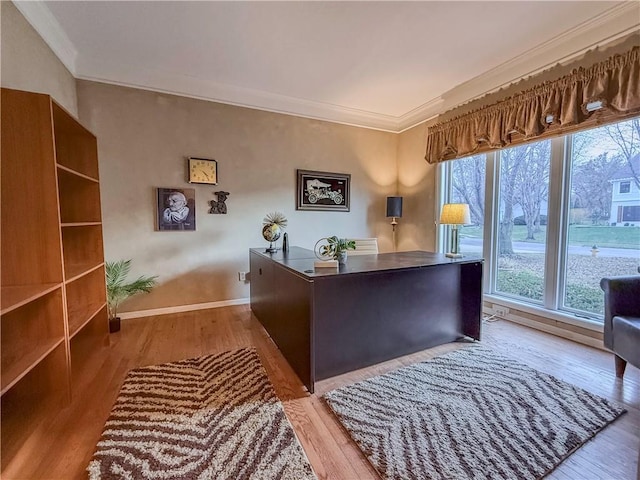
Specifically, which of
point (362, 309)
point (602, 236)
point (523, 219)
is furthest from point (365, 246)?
point (602, 236)

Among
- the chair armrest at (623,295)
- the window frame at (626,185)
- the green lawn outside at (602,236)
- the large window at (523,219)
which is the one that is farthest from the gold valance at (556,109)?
the chair armrest at (623,295)

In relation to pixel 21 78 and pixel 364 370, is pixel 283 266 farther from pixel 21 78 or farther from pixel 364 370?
pixel 21 78

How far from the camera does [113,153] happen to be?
3.01 metres

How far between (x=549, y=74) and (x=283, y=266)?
305 cm

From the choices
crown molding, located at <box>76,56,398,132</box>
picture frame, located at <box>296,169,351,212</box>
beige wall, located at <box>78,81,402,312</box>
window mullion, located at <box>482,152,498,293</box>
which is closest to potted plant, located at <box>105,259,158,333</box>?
beige wall, located at <box>78,81,402,312</box>

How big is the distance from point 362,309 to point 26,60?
10.1ft

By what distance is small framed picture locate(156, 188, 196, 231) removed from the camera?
321 centimetres

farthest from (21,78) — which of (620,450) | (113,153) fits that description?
(620,450)

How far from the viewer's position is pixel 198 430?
1.45 metres

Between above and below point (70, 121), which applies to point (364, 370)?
below

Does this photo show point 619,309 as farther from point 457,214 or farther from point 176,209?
point 176,209

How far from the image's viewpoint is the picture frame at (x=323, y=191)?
394 centimetres

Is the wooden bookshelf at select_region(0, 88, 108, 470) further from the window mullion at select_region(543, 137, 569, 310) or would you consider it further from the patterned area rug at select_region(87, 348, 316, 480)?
the window mullion at select_region(543, 137, 569, 310)

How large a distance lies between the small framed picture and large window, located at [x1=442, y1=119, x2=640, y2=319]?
3.51 meters
